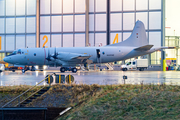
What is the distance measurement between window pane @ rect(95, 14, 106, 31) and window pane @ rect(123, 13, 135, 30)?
5436 mm

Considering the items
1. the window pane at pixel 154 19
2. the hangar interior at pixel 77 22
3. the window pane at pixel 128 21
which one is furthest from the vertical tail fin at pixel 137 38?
the window pane at pixel 154 19

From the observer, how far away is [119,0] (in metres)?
55.2

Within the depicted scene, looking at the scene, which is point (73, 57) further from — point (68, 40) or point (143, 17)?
point (143, 17)

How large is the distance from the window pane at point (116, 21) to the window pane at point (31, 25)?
2186cm

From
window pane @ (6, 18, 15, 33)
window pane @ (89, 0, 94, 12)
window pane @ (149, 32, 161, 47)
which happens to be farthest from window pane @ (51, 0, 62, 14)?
window pane @ (149, 32, 161, 47)

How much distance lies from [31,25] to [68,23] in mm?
10794

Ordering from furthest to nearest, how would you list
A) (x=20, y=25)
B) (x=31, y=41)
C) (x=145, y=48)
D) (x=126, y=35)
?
(x=20, y=25), (x=31, y=41), (x=126, y=35), (x=145, y=48)

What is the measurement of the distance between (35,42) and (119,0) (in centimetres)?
2608

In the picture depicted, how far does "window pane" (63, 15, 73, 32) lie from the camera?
56.8 m

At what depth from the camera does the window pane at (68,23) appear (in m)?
56.8

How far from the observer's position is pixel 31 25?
5816 centimetres

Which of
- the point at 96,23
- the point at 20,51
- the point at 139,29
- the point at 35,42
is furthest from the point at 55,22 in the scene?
the point at 139,29

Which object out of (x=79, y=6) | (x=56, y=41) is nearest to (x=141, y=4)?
(x=79, y=6)

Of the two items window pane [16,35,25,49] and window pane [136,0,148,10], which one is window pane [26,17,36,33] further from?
window pane [136,0,148,10]
